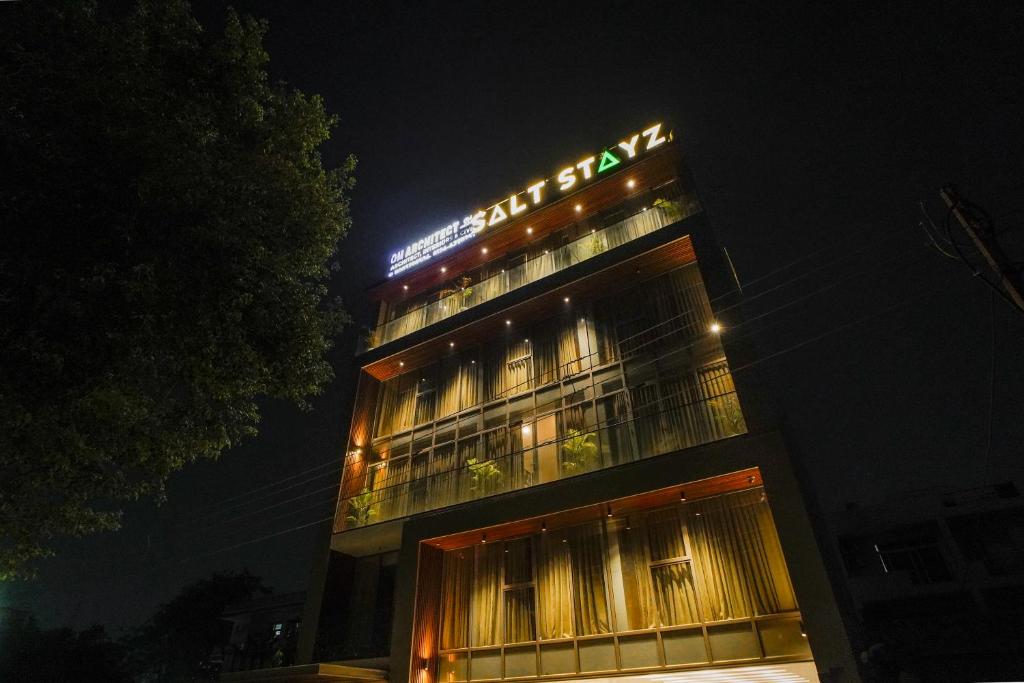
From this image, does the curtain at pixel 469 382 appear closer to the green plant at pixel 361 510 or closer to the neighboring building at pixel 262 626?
the green plant at pixel 361 510

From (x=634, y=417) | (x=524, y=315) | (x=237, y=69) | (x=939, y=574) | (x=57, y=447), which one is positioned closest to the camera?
(x=57, y=447)

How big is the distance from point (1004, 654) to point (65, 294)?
72.6ft

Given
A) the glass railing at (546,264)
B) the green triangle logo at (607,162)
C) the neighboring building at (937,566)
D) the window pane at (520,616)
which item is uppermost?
the green triangle logo at (607,162)

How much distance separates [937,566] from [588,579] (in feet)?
54.3

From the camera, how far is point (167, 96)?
7039mm

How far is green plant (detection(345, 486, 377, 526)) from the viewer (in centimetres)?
1197

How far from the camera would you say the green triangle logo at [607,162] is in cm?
1415

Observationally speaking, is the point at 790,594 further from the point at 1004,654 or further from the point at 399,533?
the point at 1004,654

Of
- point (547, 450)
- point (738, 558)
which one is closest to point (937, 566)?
point (738, 558)

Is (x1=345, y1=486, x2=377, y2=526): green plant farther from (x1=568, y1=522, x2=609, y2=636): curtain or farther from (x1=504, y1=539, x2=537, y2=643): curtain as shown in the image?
(x1=568, y1=522, x2=609, y2=636): curtain

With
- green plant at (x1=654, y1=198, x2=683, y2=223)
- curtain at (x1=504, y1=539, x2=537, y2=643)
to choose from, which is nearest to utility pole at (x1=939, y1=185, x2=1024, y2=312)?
green plant at (x1=654, y1=198, x2=683, y2=223)

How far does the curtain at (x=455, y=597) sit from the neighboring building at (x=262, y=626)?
40.3 feet

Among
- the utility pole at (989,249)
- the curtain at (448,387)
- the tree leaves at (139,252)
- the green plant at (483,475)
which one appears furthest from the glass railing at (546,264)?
the tree leaves at (139,252)

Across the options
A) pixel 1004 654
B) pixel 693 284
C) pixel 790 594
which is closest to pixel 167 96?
pixel 693 284
